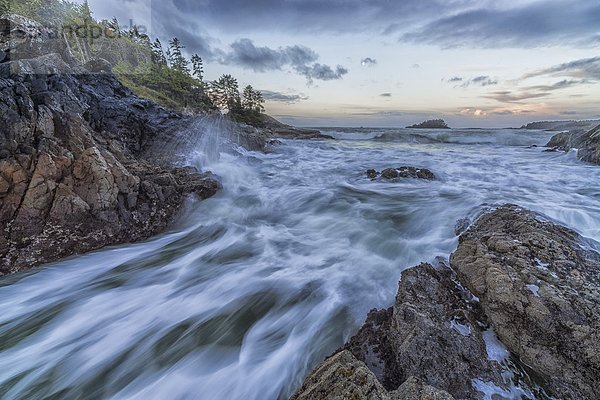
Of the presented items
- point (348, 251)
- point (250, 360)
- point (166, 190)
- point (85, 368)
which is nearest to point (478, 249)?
point (348, 251)

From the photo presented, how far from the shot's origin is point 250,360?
3.97 metres

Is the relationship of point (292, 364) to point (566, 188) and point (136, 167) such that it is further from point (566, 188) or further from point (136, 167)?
point (566, 188)

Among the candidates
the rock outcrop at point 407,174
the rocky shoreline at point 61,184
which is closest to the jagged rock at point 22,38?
the rocky shoreline at point 61,184

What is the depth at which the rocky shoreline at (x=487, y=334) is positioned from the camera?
2.68m

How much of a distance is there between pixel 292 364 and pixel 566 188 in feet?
35.4

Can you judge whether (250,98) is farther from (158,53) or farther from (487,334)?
(487,334)

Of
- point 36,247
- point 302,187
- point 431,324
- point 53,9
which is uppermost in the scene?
point 53,9

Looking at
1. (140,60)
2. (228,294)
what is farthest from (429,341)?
(140,60)

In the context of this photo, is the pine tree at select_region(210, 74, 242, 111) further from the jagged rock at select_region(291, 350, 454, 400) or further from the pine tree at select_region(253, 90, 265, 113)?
the jagged rock at select_region(291, 350, 454, 400)

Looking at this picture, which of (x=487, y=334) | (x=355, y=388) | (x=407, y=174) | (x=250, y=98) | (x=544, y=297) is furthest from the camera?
(x=250, y=98)

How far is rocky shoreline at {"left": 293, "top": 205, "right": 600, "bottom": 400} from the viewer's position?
2.68 meters

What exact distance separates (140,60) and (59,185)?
60164 mm

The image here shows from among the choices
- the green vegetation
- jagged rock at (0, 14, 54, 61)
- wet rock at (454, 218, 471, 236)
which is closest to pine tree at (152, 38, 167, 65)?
the green vegetation

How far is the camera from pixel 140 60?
5500 cm
